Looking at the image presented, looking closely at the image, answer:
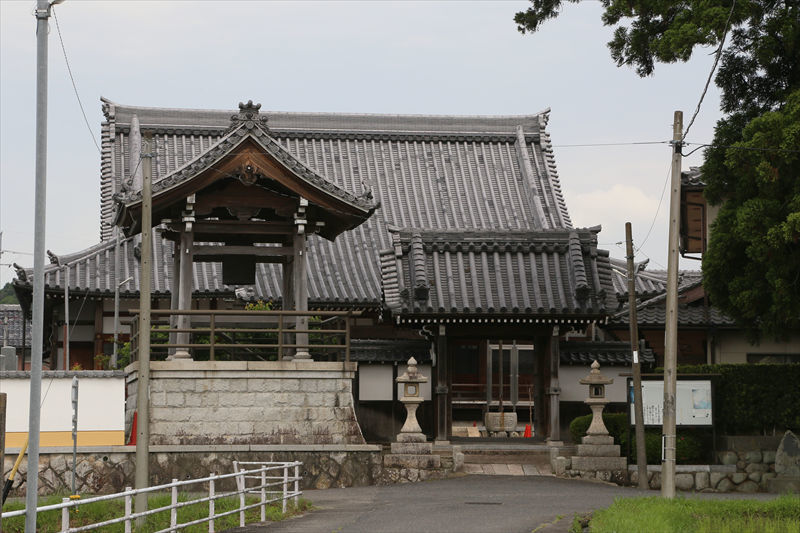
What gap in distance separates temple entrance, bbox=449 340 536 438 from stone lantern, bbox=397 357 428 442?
9.82 m

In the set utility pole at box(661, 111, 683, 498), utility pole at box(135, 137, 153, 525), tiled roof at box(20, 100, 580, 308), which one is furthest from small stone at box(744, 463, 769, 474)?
utility pole at box(135, 137, 153, 525)

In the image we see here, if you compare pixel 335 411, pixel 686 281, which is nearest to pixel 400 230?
pixel 335 411

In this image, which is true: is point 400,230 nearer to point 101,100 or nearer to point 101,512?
point 101,512

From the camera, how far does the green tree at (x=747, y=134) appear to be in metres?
21.0

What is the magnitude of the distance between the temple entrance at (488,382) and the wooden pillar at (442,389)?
8.80 m

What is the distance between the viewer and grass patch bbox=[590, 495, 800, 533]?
1436 centimetres

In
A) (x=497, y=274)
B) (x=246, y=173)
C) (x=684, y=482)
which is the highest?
(x=246, y=173)

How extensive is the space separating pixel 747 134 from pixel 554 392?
7563 millimetres

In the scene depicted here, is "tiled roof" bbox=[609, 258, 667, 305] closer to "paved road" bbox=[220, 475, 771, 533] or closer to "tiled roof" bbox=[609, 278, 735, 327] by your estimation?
"tiled roof" bbox=[609, 278, 735, 327]

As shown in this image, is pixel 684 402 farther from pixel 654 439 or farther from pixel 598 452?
pixel 598 452

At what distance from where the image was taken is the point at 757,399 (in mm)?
24859

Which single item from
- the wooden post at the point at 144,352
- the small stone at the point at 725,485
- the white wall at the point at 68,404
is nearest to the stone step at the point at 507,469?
the small stone at the point at 725,485

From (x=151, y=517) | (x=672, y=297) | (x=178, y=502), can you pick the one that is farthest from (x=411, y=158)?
(x=178, y=502)

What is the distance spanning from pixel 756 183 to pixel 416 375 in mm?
8249
